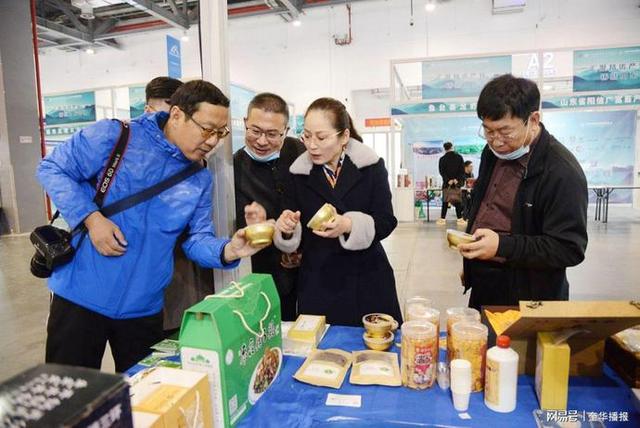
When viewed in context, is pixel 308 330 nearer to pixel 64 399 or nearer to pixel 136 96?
pixel 64 399

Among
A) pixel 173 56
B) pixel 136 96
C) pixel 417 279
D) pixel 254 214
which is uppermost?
pixel 136 96

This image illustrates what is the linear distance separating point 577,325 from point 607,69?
799 centimetres

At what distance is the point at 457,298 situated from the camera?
4.51 metres

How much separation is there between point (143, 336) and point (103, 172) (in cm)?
61

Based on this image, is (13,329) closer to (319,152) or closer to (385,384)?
(319,152)

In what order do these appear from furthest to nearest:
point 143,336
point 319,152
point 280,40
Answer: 1. point 280,40
2. point 319,152
3. point 143,336

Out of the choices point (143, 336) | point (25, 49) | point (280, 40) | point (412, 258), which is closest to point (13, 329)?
point (143, 336)

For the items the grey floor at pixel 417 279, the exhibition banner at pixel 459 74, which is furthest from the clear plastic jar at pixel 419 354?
the exhibition banner at pixel 459 74

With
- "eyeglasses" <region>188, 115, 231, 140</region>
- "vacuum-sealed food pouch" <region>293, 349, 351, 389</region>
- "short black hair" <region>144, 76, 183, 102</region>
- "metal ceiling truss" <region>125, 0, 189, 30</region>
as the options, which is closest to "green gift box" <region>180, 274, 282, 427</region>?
"vacuum-sealed food pouch" <region>293, 349, 351, 389</region>

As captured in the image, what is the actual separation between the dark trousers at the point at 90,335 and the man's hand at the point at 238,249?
387mm

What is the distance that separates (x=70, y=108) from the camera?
9.41 metres

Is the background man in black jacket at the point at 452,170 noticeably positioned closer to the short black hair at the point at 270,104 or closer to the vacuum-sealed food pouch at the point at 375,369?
the short black hair at the point at 270,104

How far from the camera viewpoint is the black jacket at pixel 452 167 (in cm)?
905

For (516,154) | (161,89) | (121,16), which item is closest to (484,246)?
(516,154)
